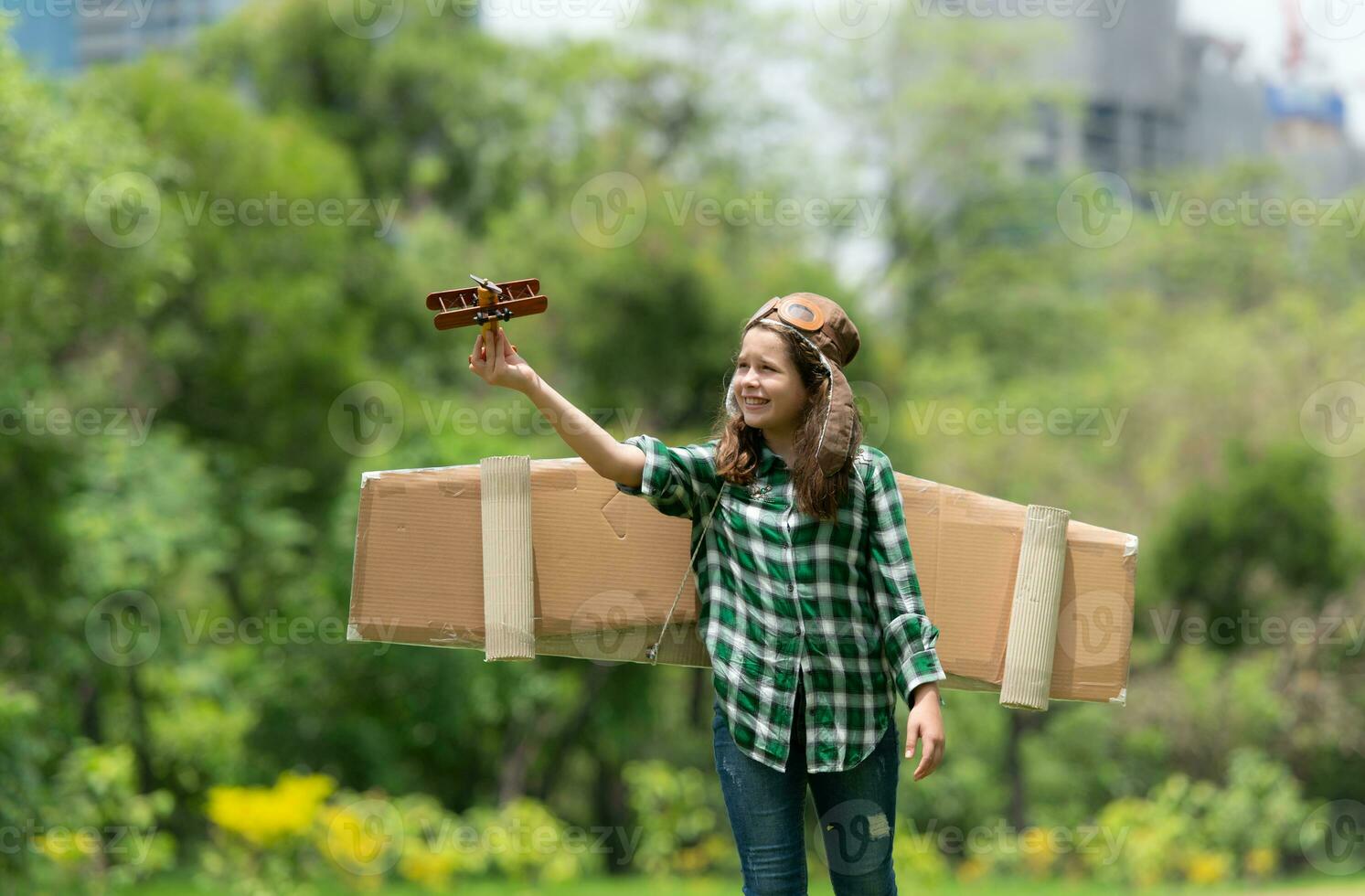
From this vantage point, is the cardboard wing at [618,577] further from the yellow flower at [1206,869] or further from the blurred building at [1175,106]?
the blurred building at [1175,106]

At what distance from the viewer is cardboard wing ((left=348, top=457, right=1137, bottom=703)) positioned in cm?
283

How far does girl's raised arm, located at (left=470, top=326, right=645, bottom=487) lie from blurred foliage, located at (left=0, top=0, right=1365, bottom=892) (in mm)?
5146

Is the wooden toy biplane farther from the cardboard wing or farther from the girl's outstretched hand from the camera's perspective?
the cardboard wing

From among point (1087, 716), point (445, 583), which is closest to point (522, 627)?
point (445, 583)

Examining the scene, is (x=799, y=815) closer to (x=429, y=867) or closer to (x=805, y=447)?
(x=805, y=447)

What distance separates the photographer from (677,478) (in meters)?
2.62

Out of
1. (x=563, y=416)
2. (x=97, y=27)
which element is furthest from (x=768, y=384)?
(x=97, y=27)

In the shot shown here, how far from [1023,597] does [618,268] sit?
9.26 metres

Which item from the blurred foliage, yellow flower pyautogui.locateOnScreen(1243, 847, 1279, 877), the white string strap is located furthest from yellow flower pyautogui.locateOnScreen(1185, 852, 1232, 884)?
the white string strap

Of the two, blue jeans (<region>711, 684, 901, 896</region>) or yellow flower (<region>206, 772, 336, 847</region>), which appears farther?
yellow flower (<region>206, 772, 336, 847</region>)

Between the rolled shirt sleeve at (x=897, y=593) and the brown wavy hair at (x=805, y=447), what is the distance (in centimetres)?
8

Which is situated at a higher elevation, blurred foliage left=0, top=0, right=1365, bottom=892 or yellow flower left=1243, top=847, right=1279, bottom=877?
blurred foliage left=0, top=0, right=1365, bottom=892

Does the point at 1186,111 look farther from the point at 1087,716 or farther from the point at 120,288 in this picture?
the point at 120,288

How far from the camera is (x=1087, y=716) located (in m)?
14.6
